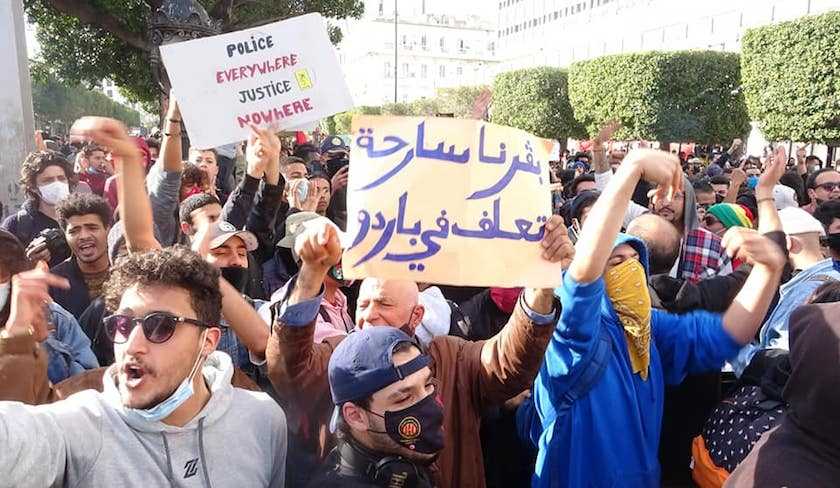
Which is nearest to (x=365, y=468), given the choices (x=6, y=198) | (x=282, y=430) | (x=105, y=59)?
(x=282, y=430)

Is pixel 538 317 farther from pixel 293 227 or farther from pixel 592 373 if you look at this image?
pixel 293 227

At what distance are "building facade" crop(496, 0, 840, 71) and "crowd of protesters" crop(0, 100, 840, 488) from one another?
947 inches

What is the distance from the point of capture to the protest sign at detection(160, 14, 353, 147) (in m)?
3.54

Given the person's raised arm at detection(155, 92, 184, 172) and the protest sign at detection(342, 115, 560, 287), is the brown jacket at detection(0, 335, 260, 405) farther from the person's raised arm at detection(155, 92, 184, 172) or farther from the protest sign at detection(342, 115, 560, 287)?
the person's raised arm at detection(155, 92, 184, 172)

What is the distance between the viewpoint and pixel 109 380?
73.0 inches

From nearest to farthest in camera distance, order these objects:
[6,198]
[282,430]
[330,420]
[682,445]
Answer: [282,430], [330,420], [682,445], [6,198]

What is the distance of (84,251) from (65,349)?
3.91 feet

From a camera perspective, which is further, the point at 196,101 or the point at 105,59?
the point at 105,59

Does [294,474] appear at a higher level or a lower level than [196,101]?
lower

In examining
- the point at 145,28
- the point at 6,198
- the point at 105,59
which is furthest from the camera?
the point at 105,59

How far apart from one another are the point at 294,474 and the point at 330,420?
195mm

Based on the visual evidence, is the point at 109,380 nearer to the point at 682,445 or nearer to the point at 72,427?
the point at 72,427

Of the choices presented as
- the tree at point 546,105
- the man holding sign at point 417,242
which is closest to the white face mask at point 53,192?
the man holding sign at point 417,242

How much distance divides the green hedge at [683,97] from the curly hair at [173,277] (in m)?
22.5
